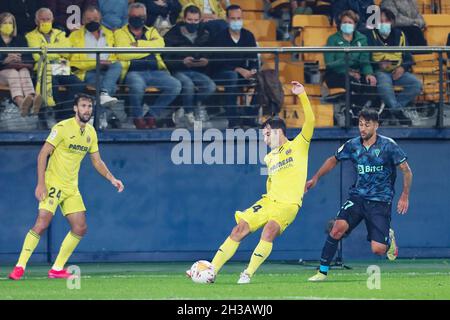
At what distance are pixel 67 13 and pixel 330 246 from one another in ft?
19.4

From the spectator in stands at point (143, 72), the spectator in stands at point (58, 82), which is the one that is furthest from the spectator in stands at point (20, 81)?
the spectator in stands at point (143, 72)

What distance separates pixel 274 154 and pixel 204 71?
3481 mm

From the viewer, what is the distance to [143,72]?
631 inches

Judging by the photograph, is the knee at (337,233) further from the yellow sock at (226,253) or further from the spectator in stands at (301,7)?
the spectator in stands at (301,7)

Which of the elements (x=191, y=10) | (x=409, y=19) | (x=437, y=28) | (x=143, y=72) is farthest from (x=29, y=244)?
(x=437, y=28)

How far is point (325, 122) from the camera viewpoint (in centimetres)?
1645

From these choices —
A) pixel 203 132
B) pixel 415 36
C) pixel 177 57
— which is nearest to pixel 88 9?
pixel 177 57

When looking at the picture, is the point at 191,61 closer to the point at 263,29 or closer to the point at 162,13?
the point at 162,13

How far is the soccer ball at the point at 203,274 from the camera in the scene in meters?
12.6

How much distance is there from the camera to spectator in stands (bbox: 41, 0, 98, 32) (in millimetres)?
17078

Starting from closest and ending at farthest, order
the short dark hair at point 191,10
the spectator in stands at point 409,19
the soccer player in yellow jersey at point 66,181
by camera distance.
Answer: the soccer player in yellow jersey at point 66,181, the short dark hair at point 191,10, the spectator in stands at point 409,19

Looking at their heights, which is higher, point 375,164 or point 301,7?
point 301,7

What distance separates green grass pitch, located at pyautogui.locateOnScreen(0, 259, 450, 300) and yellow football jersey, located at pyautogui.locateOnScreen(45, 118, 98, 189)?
1092mm

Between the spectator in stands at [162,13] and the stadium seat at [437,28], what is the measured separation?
3843 millimetres
